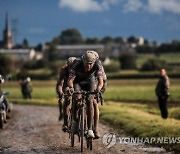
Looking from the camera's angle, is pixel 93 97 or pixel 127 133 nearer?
pixel 93 97

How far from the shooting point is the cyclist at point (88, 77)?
1018 centimetres

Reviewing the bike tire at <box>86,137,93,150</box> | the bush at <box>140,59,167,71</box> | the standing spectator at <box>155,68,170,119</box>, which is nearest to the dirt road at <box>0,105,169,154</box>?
the bike tire at <box>86,137,93,150</box>

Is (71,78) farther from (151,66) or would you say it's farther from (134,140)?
(151,66)

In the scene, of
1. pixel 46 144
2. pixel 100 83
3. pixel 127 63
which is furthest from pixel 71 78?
pixel 127 63

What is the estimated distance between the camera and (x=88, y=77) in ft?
34.6

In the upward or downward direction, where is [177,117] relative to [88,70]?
downward

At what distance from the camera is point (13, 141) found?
12.2m

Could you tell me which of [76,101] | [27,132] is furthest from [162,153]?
[27,132]

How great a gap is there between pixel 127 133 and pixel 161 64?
92062 mm

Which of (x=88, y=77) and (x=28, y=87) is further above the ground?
(x=88, y=77)

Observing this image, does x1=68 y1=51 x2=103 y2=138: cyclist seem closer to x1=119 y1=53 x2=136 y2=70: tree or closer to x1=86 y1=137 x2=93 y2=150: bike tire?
x1=86 y1=137 x2=93 y2=150: bike tire

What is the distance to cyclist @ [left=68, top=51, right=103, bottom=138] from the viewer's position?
33.4 ft

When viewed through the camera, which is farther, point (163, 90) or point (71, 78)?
point (163, 90)

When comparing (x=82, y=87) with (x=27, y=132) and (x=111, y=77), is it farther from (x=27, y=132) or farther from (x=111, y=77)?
(x=111, y=77)
